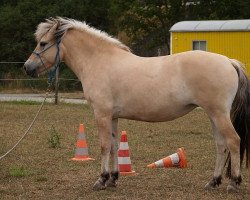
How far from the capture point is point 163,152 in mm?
10531

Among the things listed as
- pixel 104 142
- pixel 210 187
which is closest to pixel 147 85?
pixel 104 142

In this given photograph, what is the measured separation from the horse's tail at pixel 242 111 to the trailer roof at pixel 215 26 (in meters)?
19.7

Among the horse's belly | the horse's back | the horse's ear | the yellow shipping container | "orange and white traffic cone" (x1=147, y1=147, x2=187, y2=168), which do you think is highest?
the horse's ear

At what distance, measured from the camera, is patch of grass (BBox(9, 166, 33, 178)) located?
27.3 feet

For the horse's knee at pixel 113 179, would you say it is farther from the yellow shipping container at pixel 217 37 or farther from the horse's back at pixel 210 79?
the yellow shipping container at pixel 217 37

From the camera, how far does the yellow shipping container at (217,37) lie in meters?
26.6

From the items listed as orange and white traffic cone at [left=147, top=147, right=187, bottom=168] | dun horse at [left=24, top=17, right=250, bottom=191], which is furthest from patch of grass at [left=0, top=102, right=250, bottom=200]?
dun horse at [left=24, top=17, right=250, bottom=191]

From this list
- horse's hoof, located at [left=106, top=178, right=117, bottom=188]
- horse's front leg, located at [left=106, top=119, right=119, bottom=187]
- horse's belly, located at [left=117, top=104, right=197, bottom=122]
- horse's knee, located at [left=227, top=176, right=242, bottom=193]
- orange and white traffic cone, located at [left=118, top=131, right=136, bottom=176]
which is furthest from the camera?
orange and white traffic cone, located at [left=118, top=131, right=136, bottom=176]

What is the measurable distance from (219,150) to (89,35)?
224 centimetres

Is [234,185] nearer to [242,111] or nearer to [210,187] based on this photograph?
[210,187]

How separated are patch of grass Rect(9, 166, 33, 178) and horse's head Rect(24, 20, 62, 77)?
1441 millimetres

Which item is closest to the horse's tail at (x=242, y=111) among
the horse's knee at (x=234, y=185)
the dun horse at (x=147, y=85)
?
the dun horse at (x=147, y=85)

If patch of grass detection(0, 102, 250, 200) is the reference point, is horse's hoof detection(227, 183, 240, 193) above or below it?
above

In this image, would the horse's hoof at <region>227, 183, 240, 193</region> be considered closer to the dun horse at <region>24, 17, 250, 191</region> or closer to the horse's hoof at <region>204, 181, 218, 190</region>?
the dun horse at <region>24, 17, 250, 191</region>
